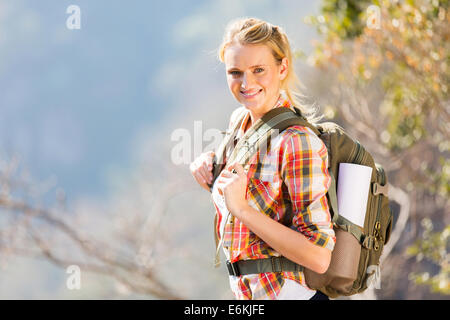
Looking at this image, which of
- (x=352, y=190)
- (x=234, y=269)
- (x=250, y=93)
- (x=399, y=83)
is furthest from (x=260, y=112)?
(x=399, y=83)

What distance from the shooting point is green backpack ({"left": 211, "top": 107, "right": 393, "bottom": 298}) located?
1509 millimetres

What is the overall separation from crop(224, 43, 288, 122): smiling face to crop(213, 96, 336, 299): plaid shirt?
14 centimetres

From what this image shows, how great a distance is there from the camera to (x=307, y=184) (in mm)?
1446

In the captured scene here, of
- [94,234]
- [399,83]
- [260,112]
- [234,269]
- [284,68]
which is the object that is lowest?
[234,269]

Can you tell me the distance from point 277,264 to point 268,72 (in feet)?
1.59

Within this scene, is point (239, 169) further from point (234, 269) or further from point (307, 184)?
point (234, 269)

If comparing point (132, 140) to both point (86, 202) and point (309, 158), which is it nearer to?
point (86, 202)

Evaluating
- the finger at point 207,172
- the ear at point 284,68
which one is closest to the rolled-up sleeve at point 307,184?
the ear at point 284,68

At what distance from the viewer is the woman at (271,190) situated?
4.73 feet

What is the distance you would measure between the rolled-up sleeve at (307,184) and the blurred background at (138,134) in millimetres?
2719

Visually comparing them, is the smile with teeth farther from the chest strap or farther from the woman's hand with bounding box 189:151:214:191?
the chest strap

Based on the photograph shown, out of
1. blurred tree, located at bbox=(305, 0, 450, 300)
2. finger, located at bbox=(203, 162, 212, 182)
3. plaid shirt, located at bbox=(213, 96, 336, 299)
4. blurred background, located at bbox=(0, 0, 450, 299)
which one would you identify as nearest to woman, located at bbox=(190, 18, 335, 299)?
plaid shirt, located at bbox=(213, 96, 336, 299)

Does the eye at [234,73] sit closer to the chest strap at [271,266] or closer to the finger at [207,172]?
the finger at [207,172]

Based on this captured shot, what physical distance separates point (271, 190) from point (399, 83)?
3.10m
